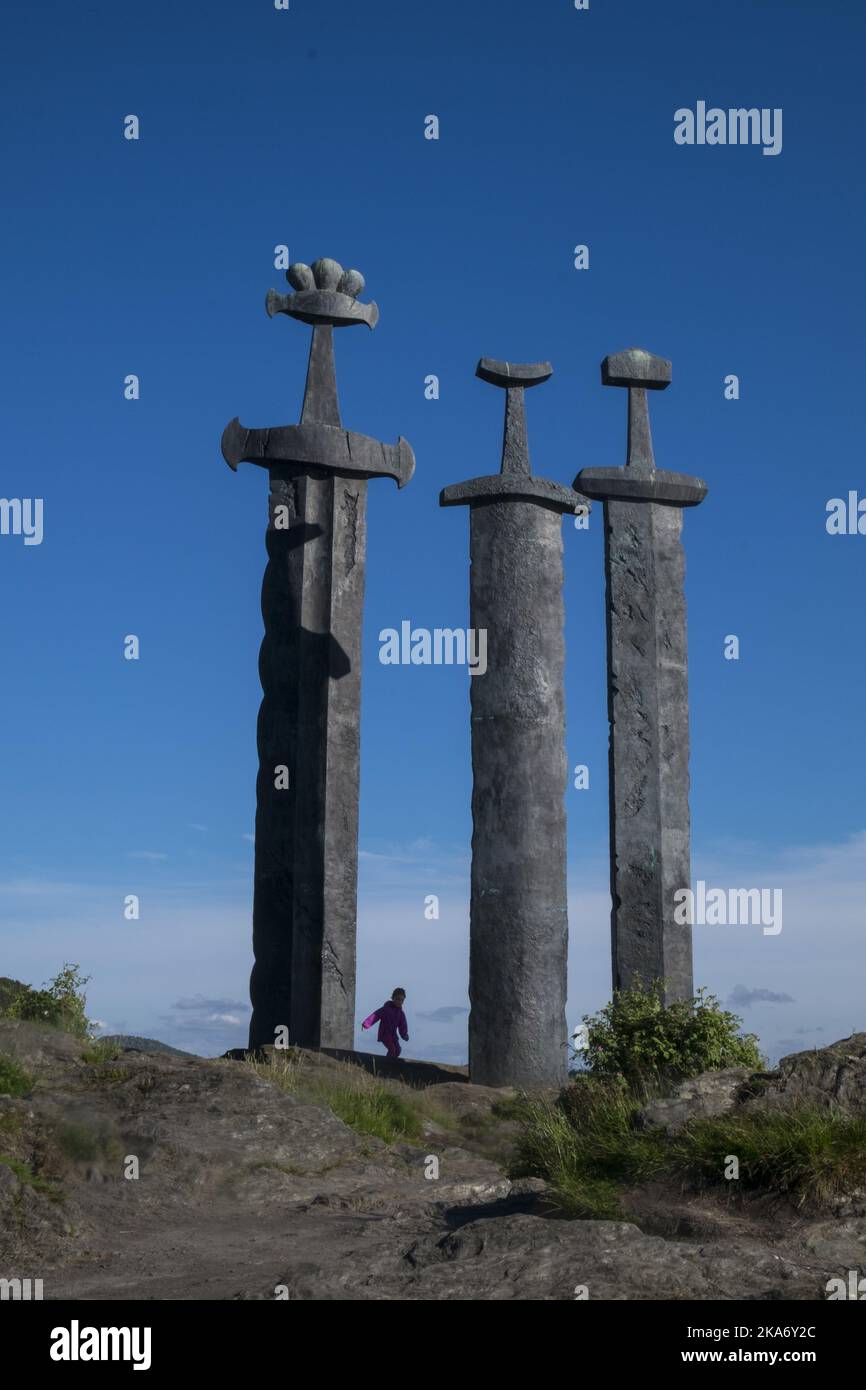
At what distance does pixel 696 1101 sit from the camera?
955cm

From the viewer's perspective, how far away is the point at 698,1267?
23.2ft

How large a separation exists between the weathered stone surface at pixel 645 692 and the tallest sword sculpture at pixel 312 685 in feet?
9.25

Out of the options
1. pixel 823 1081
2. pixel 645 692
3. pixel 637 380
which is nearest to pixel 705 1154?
pixel 823 1081

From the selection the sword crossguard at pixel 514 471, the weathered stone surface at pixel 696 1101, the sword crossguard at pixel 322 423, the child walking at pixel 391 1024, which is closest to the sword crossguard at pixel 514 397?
the sword crossguard at pixel 514 471

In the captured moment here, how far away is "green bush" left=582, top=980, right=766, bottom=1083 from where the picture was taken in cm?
1193

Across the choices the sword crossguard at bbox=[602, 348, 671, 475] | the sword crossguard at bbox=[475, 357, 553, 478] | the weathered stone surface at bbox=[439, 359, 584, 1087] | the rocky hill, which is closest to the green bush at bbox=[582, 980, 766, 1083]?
the rocky hill

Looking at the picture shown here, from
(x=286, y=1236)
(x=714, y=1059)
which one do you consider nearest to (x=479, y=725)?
(x=714, y=1059)

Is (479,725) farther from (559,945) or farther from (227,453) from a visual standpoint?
(227,453)

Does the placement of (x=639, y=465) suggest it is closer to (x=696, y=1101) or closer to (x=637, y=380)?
(x=637, y=380)

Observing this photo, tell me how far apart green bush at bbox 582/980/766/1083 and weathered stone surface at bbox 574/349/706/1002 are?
16.1 feet

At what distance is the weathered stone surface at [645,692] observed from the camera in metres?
17.8

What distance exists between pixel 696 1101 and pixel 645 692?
9159mm

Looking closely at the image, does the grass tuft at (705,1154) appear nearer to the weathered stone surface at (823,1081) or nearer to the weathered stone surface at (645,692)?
the weathered stone surface at (823,1081)
